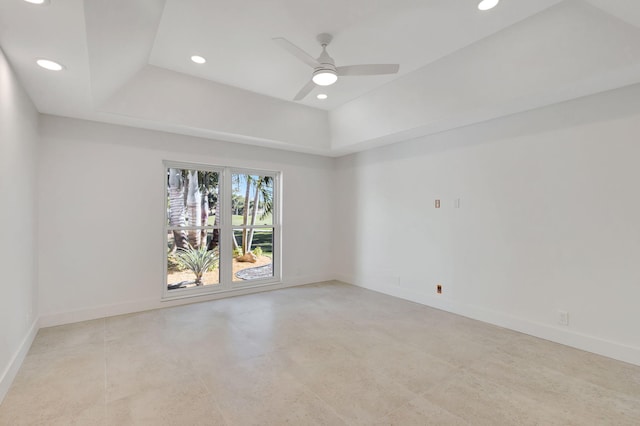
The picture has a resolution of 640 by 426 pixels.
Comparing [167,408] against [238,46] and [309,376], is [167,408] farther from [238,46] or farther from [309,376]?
[238,46]

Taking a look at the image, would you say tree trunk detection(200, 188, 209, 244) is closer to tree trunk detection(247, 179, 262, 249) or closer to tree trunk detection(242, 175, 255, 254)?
tree trunk detection(242, 175, 255, 254)

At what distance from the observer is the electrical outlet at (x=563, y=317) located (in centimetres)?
319

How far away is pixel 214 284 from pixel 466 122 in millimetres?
4341

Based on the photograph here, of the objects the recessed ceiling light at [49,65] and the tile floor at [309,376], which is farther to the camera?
the recessed ceiling light at [49,65]

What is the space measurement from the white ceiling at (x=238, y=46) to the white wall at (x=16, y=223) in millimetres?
290

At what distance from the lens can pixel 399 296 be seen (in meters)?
4.93

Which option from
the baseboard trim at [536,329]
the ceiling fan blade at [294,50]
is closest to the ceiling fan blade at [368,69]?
the ceiling fan blade at [294,50]

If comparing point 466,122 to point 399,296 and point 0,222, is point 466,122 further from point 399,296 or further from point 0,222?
point 0,222

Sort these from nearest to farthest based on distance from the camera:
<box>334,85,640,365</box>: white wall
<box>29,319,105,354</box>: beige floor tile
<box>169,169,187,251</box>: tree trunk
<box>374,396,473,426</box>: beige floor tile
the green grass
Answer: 1. <box>374,396,473,426</box>: beige floor tile
2. <box>334,85,640,365</box>: white wall
3. <box>29,319,105,354</box>: beige floor tile
4. <box>169,169,187,251</box>: tree trunk
5. the green grass

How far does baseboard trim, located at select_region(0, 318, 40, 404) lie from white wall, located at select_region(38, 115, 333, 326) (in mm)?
521

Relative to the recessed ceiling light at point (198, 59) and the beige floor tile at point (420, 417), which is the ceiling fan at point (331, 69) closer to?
the recessed ceiling light at point (198, 59)

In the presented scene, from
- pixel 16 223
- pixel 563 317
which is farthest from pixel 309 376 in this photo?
pixel 16 223

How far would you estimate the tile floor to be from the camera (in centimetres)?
206

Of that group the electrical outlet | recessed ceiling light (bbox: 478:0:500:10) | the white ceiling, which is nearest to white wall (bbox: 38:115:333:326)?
the white ceiling
